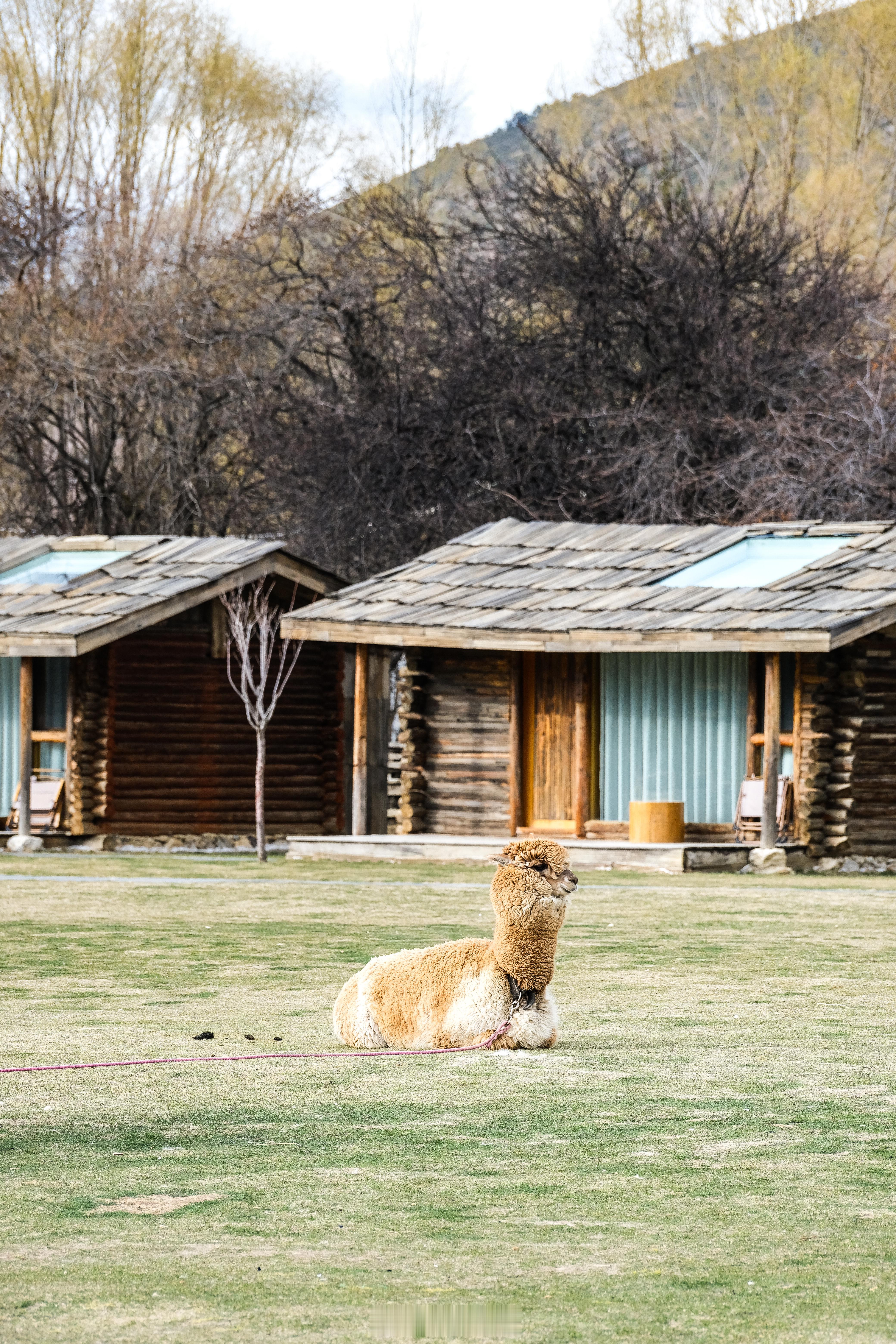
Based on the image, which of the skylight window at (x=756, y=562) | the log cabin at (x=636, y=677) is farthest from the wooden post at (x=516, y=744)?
the skylight window at (x=756, y=562)

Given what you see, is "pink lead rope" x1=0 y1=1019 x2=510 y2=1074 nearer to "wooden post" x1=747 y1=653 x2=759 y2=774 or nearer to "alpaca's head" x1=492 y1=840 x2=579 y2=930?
"alpaca's head" x1=492 y1=840 x2=579 y2=930

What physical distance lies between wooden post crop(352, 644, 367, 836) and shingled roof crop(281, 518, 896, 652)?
773 millimetres

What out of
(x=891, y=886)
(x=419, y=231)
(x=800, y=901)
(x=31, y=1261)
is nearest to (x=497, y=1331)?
(x=31, y=1261)

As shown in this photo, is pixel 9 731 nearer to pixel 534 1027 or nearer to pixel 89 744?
pixel 89 744

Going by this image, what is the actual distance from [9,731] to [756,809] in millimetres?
9972

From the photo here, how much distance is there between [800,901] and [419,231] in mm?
27421

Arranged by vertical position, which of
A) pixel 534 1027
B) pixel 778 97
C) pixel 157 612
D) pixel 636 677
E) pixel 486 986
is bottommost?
pixel 534 1027

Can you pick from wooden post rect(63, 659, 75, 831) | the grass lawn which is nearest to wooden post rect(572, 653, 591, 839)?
wooden post rect(63, 659, 75, 831)

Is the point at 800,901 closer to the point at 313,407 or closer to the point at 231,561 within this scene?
the point at 231,561

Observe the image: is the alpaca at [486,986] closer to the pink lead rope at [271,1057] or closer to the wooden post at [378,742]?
the pink lead rope at [271,1057]

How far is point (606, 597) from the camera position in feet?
81.3

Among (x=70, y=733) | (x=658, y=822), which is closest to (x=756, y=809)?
(x=658, y=822)

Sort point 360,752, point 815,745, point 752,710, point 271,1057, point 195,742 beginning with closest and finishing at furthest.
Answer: point 271,1057 < point 815,745 < point 752,710 < point 360,752 < point 195,742

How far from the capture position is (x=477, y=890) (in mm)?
20156
